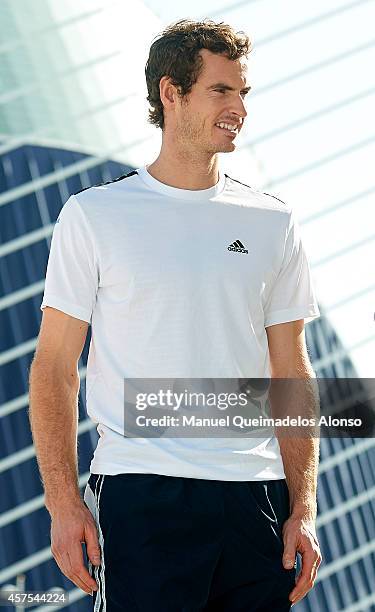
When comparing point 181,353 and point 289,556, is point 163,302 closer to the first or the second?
point 181,353

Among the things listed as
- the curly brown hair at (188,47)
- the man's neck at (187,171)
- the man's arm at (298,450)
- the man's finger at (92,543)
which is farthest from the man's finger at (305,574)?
the curly brown hair at (188,47)

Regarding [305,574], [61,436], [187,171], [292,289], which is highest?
[187,171]

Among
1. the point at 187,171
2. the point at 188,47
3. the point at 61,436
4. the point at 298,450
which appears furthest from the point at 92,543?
the point at 188,47

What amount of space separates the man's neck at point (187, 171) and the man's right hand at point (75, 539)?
62 centimetres

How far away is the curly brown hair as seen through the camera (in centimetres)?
215

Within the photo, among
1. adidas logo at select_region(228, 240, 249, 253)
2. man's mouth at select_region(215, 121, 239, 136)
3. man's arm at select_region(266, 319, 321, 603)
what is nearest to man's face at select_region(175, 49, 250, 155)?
man's mouth at select_region(215, 121, 239, 136)

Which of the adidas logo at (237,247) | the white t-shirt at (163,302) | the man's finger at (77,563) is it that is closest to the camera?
the man's finger at (77,563)

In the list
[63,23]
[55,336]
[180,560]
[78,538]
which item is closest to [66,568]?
[78,538]

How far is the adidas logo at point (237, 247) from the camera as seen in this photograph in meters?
2.09

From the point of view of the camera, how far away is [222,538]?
195 centimetres

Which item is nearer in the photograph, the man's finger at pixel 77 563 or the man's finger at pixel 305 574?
the man's finger at pixel 77 563

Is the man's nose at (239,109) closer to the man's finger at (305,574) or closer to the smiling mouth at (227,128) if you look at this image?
the smiling mouth at (227,128)

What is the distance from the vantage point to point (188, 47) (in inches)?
85.4

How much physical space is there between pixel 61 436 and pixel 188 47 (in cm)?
76
